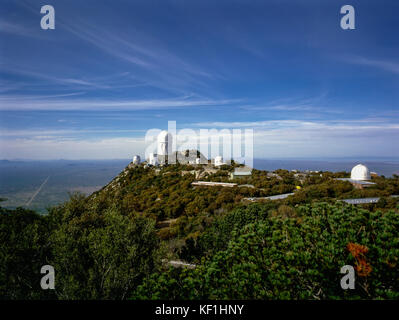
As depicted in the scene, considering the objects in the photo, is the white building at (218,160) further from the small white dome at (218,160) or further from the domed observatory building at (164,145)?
the domed observatory building at (164,145)

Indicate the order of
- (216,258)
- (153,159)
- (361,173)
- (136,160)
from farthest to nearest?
(136,160) → (153,159) → (361,173) → (216,258)

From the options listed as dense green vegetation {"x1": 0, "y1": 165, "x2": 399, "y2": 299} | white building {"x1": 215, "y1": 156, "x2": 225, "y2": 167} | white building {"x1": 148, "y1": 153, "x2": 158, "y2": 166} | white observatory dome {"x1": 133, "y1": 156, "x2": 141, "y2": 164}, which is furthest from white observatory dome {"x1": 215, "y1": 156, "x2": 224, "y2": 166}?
dense green vegetation {"x1": 0, "y1": 165, "x2": 399, "y2": 299}

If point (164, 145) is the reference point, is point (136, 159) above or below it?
below

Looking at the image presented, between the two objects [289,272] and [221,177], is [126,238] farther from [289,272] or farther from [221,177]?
[221,177]

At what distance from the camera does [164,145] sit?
32.5m

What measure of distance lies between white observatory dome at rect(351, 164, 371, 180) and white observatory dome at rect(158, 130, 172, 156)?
22.9 m

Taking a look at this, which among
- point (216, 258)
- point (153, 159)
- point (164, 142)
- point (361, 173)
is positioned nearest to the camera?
point (216, 258)

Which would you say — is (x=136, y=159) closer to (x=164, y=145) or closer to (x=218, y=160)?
(x=164, y=145)

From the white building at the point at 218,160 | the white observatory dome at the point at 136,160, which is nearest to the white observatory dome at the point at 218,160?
the white building at the point at 218,160

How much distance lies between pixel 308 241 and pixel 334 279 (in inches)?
32.7

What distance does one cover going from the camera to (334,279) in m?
3.79

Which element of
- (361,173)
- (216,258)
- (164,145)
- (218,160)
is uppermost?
(164,145)

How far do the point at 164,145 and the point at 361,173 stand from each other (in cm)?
2395

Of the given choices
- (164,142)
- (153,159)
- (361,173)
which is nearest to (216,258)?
(361,173)
